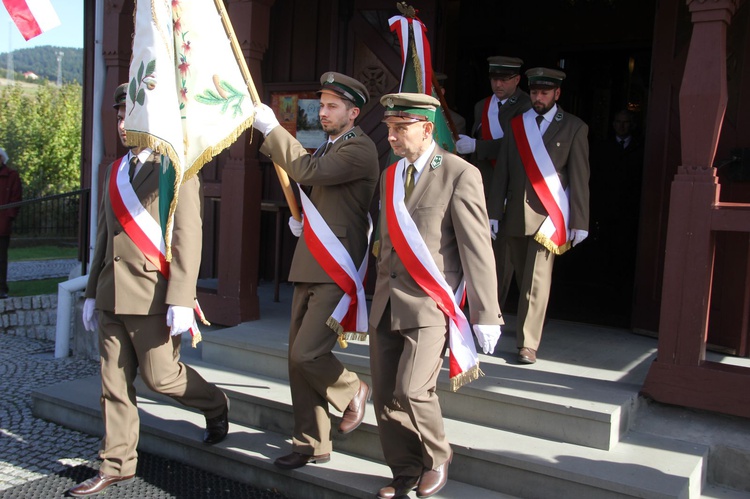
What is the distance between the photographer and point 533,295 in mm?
4863

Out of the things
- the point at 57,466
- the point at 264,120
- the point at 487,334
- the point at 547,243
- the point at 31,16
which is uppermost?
the point at 31,16

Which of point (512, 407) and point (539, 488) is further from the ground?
point (512, 407)

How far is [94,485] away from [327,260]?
1.71 meters

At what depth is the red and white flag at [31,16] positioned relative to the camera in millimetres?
4871

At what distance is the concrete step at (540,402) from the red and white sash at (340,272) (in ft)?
2.44

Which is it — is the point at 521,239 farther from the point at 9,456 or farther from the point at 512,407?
the point at 9,456

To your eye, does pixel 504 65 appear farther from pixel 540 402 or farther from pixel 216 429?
pixel 216 429

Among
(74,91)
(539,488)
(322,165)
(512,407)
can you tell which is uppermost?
(74,91)

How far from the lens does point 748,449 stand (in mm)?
3971

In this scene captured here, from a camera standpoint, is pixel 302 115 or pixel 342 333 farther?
pixel 302 115

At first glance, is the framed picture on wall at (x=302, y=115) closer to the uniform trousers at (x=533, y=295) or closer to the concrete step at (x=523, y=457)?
the uniform trousers at (x=533, y=295)

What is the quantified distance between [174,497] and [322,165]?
1.95m

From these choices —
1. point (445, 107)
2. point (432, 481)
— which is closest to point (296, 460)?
point (432, 481)

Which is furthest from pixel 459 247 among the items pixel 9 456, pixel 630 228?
pixel 630 228
